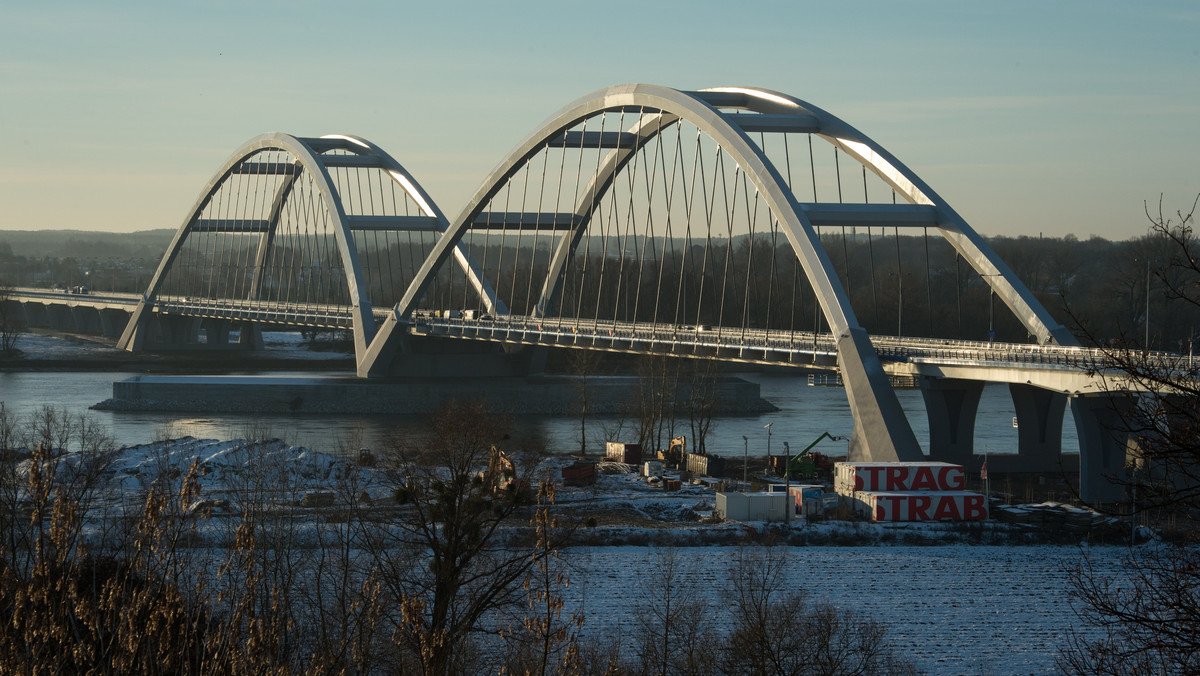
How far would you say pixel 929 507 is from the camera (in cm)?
3133

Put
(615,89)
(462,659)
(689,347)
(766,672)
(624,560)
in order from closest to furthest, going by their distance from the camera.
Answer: (462,659) → (766,672) → (624,560) → (689,347) → (615,89)

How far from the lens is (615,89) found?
168ft

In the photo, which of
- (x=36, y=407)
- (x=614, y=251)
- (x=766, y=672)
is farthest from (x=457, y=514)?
(x=614, y=251)

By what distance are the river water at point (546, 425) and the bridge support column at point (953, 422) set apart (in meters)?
7.12

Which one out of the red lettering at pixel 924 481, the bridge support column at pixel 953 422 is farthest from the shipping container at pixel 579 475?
the red lettering at pixel 924 481

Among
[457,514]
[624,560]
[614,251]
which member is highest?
[614,251]

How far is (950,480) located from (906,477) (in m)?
1.07

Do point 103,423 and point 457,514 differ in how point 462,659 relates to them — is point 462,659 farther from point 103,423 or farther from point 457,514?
point 103,423

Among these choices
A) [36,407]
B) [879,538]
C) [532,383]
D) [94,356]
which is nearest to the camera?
[879,538]

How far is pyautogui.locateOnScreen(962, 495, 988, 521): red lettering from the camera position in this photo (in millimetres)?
31266

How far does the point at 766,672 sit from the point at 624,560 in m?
9.80

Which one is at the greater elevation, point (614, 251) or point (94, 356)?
point (614, 251)

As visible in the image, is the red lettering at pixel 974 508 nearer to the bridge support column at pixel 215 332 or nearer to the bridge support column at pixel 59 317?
the bridge support column at pixel 215 332

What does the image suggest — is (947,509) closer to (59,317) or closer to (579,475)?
(579,475)
